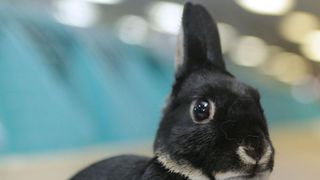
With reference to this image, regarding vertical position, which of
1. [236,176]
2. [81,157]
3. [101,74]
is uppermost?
[101,74]

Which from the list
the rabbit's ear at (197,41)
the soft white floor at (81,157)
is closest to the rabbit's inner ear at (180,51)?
the rabbit's ear at (197,41)

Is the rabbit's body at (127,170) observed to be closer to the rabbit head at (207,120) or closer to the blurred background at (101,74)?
the rabbit head at (207,120)

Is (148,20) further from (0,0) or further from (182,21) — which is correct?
(182,21)

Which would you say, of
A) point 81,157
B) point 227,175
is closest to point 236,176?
point 227,175

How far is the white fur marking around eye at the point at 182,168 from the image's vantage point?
1.14ft

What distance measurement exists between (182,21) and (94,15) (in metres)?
0.69

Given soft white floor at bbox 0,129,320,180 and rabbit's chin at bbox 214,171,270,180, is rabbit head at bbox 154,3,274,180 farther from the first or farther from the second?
soft white floor at bbox 0,129,320,180

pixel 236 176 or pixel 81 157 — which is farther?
pixel 81 157

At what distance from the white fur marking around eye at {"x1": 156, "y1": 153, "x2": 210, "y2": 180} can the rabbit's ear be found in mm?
71

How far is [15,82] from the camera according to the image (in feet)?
3.45

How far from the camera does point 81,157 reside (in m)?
1.04

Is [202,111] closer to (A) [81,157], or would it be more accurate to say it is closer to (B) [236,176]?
(B) [236,176]

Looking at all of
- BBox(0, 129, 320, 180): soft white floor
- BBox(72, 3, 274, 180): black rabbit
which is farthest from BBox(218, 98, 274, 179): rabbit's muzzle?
BBox(0, 129, 320, 180): soft white floor

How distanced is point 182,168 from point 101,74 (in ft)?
2.39
